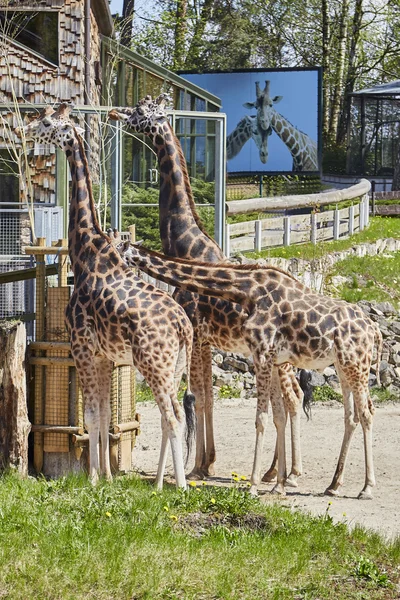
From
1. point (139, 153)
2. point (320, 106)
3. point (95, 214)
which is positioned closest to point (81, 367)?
point (95, 214)

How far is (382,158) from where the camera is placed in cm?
3831

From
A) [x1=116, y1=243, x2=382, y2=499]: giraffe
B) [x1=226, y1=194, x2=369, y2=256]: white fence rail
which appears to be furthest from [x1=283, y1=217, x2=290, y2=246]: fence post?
[x1=116, y1=243, x2=382, y2=499]: giraffe

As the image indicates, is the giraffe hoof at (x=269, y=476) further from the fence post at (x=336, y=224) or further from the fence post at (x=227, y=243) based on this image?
the fence post at (x=336, y=224)

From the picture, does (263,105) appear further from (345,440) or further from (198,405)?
(345,440)

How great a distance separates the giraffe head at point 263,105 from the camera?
34.8 metres

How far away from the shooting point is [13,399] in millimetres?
9039

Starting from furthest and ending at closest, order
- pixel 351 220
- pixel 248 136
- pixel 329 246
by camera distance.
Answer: pixel 248 136, pixel 351 220, pixel 329 246

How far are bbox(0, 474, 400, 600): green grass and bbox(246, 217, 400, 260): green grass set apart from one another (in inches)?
404

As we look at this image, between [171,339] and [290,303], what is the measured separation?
49.1 inches

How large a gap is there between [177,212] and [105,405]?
7.23 feet

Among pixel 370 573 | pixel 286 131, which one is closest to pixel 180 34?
pixel 286 131

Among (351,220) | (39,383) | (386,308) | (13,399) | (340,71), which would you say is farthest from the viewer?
(340,71)

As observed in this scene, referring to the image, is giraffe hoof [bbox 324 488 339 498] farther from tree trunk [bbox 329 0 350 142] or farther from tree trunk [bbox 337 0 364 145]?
tree trunk [bbox 329 0 350 142]

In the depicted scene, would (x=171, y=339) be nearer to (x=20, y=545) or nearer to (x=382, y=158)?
(x=20, y=545)
